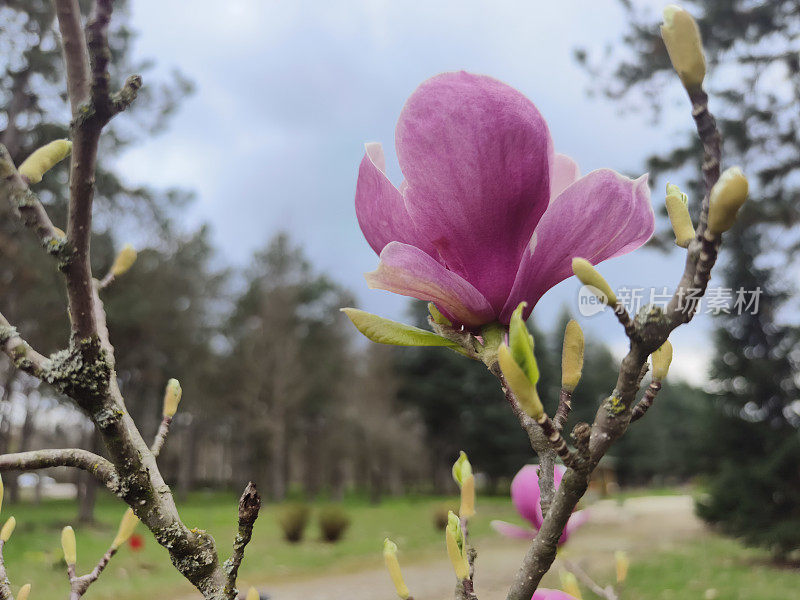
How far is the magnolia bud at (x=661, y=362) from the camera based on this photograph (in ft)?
1.89

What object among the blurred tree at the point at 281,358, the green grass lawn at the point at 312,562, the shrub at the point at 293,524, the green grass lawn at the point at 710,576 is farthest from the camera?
the blurred tree at the point at 281,358

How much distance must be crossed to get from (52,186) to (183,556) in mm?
13427

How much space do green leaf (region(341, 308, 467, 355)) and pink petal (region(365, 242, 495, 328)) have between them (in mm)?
28

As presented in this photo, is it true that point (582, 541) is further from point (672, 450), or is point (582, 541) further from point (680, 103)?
point (672, 450)

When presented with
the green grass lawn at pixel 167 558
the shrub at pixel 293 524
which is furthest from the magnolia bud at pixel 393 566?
the shrub at pixel 293 524

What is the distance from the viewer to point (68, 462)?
2.25ft

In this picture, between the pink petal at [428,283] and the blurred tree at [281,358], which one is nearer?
the pink petal at [428,283]

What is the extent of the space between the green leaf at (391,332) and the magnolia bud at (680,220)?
202mm

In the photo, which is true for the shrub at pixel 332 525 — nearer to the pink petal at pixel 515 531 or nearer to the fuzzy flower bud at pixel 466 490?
the pink petal at pixel 515 531

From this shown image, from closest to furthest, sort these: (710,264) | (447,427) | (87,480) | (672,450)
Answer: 1. (710,264)
2. (87,480)
3. (447,427)
4. (672,450)

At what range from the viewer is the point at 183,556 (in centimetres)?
65

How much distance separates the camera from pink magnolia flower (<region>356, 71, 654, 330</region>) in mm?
521

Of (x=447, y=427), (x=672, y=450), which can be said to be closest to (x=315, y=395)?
(x=447, y=427)

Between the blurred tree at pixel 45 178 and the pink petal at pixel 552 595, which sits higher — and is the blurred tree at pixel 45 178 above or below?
above
